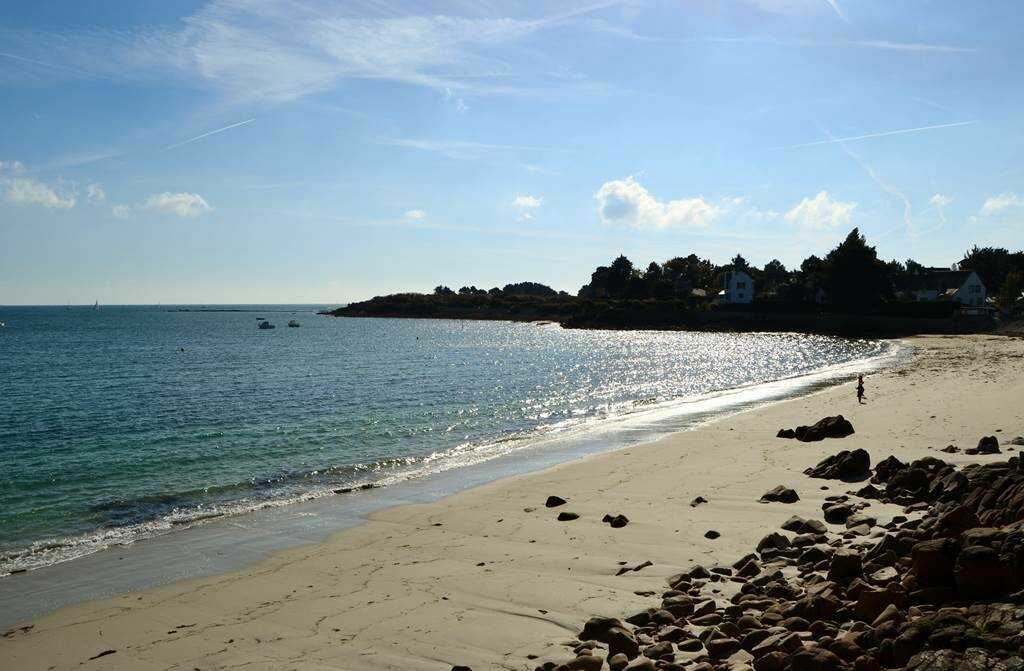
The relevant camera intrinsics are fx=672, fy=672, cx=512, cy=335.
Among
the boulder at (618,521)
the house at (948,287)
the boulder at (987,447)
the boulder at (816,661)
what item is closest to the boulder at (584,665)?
the boulder at (816,661)

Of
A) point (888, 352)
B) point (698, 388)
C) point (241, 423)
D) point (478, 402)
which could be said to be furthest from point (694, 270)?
point (241, 423)

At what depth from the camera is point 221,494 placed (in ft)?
66.4

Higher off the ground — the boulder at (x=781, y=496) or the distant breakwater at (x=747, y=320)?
the distant breakwater at (x=747, y=320)

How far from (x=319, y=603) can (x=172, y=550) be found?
5848 millimetres

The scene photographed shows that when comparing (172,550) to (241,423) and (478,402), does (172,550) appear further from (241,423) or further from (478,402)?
(478,402)

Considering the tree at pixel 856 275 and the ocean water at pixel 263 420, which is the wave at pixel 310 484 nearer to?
the ocean water at pixel 263 420

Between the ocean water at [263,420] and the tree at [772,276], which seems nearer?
the ocean water at [263,420]

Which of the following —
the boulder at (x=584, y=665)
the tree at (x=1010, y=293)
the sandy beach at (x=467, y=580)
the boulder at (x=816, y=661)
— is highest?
the tree at (x=1010, y=293)

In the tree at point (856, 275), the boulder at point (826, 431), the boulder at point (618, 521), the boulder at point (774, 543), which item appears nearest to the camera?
the boulder at point (774, 543)

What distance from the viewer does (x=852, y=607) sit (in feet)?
27.5

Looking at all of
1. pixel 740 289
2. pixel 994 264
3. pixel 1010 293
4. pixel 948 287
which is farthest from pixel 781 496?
pixel 994 264

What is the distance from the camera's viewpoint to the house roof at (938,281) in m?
118

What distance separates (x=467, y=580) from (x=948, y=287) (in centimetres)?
13266

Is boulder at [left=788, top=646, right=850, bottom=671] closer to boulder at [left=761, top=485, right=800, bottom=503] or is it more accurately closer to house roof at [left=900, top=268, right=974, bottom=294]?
boulder at [left=761, top=485, right=800, bottom=503]
